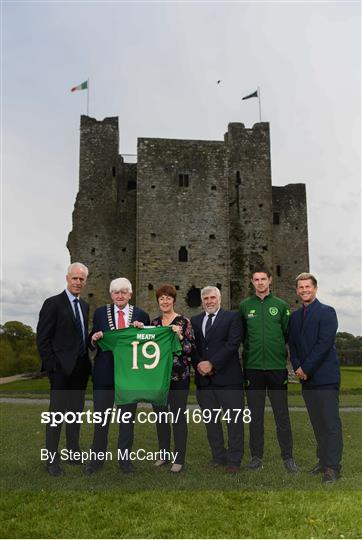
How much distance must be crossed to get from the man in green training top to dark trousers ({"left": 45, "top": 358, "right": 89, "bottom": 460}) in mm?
2106

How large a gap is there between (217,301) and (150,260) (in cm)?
2155

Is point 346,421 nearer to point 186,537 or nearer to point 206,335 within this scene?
point 206,335

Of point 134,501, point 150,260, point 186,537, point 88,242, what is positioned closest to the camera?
point 186,537

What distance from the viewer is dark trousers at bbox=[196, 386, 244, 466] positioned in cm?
636

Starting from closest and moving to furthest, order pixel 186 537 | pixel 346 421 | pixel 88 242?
pixel 186 537
pixel 346 421
pixel 88 242

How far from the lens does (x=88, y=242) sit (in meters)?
29.9

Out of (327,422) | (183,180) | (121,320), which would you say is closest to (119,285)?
(121,320)

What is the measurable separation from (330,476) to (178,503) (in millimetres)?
1966

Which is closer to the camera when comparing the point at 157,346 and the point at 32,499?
the point at 32,499

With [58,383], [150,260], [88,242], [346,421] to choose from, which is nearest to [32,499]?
[58,383]

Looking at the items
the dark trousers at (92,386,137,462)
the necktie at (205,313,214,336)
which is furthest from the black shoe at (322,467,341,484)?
the dark trousers at (92,386,137,462)

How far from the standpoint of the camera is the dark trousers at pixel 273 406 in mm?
6469

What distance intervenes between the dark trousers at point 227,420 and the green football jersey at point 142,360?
65cm

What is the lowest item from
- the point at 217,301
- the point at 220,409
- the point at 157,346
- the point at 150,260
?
the point at 220,409
